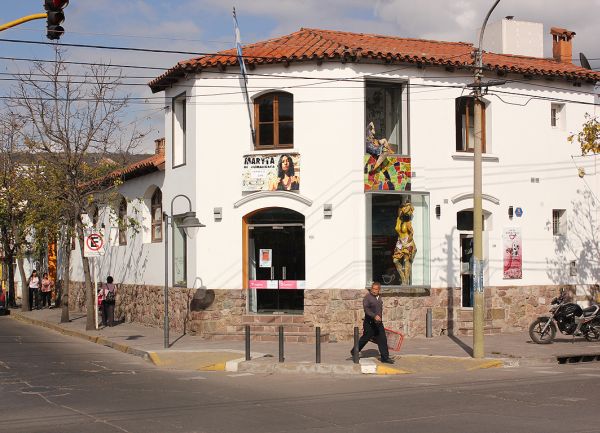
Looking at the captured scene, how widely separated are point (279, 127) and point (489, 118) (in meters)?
6.16

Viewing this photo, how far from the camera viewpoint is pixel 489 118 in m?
24.3

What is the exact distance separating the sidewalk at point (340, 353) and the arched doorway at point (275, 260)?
1.46 metres

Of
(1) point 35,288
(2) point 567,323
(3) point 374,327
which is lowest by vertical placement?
(2) point 567,323

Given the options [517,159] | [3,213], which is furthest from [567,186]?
[3,213]

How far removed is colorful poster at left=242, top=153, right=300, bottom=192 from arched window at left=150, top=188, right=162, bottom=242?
6.32 metres

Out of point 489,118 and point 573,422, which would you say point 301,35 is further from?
point 573,422

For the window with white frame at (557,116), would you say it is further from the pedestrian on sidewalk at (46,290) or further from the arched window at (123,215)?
the pedestrian on sidewalk at (46,290)

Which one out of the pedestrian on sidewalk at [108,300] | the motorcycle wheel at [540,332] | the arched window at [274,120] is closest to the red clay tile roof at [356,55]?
the arched window at [274,120]

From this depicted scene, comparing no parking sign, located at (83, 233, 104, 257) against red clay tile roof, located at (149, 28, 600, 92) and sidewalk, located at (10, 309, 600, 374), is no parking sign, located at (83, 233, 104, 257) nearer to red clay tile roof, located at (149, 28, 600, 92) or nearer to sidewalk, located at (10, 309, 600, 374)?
sidewalk, located at (10, 309, 600, 374)

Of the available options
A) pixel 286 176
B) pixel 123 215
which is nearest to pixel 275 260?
pixel 286 176

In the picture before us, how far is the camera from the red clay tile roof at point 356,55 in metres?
22.2

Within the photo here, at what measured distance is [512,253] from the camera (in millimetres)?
24375

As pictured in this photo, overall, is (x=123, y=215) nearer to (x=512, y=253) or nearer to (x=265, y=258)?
(x=265, y=258)

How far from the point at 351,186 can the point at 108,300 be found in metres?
9.55
